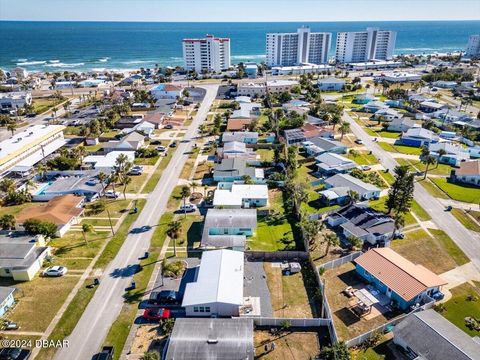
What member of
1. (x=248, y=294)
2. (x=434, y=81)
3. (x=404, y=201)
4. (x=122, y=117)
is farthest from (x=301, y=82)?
(x=248, y=294)

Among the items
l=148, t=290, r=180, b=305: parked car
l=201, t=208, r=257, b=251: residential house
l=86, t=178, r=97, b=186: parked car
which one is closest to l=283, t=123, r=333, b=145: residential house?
l=201, t=208, r=257, b=251: residential house

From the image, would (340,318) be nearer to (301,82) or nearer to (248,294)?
(248,294)

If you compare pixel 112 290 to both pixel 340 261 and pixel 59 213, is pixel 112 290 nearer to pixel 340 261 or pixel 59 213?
pixel 59 213

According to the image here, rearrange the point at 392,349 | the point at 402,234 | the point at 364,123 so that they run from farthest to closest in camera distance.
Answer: the point at 364,123 → the point at 402,234 → the point at 392,349

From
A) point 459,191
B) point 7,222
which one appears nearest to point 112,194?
point 7,222

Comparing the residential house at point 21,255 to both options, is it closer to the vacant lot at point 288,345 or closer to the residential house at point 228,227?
the residential house at point 228,227

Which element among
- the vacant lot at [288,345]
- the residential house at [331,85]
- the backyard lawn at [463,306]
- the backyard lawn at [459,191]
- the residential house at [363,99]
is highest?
the residential house at [331,85]

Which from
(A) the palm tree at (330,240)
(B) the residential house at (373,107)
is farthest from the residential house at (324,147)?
(B) the residential house at (373,107)
